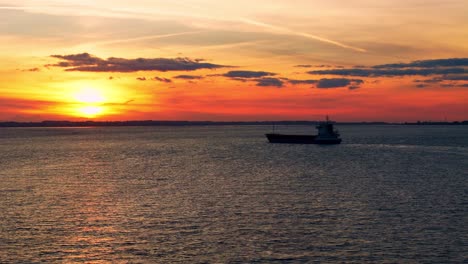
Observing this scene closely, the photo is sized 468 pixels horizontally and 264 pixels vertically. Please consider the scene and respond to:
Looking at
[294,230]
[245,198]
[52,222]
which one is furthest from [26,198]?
[294,230]

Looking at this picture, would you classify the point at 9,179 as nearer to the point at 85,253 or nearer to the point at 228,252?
the point at 85,253

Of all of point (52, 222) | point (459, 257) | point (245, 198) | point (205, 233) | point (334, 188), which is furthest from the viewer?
point (334, 188)

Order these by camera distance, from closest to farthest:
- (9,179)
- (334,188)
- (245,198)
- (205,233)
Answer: (205,233), (245,198), (334,188), (9,179)

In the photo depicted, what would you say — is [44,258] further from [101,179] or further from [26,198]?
[101,179]

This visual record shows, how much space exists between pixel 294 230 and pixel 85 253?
16600 millimetres

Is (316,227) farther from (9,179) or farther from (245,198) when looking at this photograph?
(9,179)

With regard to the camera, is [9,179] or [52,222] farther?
[9,179]

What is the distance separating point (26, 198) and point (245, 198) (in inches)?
1004

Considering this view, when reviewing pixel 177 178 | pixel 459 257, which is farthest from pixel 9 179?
pixel 459 257

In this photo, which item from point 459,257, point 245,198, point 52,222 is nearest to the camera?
point 459,257

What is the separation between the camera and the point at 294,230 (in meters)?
46.8

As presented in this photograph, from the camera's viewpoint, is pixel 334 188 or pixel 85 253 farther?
pixel 334 188

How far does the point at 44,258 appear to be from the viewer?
39188 mm

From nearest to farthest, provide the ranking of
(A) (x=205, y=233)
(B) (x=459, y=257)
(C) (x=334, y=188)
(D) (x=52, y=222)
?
(B) (x=459, y=257), (A) (x=205, y=233), (D) (x=52, y=222), (C) (x=334, y=188)
